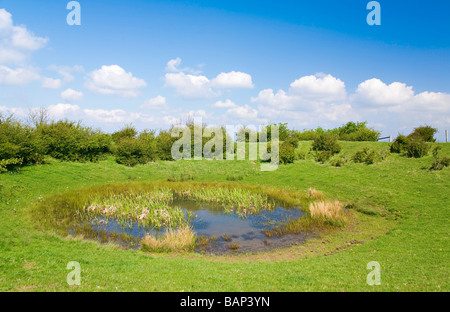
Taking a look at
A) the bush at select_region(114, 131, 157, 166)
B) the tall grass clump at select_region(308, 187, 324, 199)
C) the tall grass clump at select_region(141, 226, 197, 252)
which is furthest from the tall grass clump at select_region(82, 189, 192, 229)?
the bush at select_region(114, 131, 157, 166)

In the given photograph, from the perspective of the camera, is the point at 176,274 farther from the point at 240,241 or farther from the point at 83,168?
the point at 83,168

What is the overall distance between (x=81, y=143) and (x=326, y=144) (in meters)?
29.0

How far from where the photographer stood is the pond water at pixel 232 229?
36.6 feet

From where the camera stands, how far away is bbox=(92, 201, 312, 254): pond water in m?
11.2

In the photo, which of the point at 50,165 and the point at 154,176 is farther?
the point at 154,176

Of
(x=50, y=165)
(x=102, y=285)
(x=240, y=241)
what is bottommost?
(x=240, y=241)

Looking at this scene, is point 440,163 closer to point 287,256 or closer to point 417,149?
point 417,149

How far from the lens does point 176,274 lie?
718cm

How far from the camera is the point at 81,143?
1137 inches

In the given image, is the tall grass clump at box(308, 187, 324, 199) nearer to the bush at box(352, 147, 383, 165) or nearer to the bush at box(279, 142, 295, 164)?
the bush at box(352, 147, 383, 165)

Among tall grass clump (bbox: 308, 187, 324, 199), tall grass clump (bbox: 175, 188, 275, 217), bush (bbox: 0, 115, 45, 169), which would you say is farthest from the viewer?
bush (bbox: 0, 115, 45, 169)

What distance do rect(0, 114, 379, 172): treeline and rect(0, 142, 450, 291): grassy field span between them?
2.68 m

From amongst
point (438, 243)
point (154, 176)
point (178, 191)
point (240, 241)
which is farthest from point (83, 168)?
point (438, 243)
